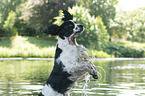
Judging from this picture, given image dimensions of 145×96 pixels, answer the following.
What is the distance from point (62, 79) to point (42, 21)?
42711 mm

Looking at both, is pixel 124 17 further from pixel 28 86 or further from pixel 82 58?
pixel 82 58

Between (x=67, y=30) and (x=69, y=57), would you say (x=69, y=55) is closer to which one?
(x=69, y=57)

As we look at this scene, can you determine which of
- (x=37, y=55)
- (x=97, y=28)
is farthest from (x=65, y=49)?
(x=97, y=28)

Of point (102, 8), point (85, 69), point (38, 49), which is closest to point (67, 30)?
point (85, 69)

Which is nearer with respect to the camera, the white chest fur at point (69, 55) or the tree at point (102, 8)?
the white chest fur at point (69, 55)

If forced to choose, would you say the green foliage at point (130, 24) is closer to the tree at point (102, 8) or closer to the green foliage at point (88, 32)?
the tree at point (102, 8)

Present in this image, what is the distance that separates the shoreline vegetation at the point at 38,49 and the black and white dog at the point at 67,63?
2735cm

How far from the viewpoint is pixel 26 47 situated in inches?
1497

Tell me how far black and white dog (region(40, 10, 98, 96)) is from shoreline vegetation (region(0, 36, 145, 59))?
27.3 metres

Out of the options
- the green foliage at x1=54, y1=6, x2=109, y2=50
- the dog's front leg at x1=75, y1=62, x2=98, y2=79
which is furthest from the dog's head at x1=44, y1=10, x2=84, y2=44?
the green foliage at x1=54, y1=6, x2=109, y2=50

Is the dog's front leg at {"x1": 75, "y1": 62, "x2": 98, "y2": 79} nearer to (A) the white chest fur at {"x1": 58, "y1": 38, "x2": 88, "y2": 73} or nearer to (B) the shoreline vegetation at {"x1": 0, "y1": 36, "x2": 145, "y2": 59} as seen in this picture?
(A) the white chest fur at {"x1": 58, "y1": 38, "x2": 88, "y2": 73}

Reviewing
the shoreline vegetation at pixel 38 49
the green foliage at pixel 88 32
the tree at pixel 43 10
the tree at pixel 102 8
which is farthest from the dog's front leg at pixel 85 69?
the tree at pixel 102 8

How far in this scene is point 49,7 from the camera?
47.5m

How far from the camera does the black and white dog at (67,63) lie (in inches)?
215
